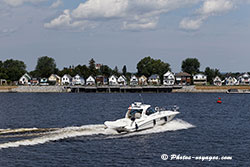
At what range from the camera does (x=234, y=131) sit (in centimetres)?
4038

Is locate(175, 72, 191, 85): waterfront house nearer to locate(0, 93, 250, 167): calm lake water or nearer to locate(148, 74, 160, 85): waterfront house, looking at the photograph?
locate(148, 74, 160, 85): waterfront house

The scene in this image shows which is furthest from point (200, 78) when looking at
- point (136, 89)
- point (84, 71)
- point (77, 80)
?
point (77, 80)

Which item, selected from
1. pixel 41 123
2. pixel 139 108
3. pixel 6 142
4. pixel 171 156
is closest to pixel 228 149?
pixel 171 156

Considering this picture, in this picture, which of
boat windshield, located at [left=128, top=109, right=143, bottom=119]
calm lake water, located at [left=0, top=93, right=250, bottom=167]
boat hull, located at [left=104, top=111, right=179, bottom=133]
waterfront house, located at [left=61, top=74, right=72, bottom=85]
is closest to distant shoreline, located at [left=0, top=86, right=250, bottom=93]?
waterfront house, located at [left=61, top=74, right=72, bottom=85]

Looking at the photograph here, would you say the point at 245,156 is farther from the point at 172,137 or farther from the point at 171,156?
the point at 172,137

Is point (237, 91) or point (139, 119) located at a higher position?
point (139, 119)

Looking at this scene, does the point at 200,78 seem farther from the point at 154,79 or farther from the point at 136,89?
the point at 136,89

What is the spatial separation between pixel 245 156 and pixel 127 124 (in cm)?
1144

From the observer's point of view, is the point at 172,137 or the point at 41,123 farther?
the point at 41,123

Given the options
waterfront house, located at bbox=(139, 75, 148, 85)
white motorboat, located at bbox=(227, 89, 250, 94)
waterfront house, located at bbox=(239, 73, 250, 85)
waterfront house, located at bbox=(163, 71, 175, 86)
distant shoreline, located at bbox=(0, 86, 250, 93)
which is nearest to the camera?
white motorboat, located at bbox=(227, 89, 250, 94)

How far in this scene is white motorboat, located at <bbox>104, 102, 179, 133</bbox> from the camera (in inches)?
1371

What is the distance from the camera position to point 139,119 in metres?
36.6

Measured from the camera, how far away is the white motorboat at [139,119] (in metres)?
34.8

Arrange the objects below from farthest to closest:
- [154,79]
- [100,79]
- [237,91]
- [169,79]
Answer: [100,79], [154,79], [169,79], [237,91]
